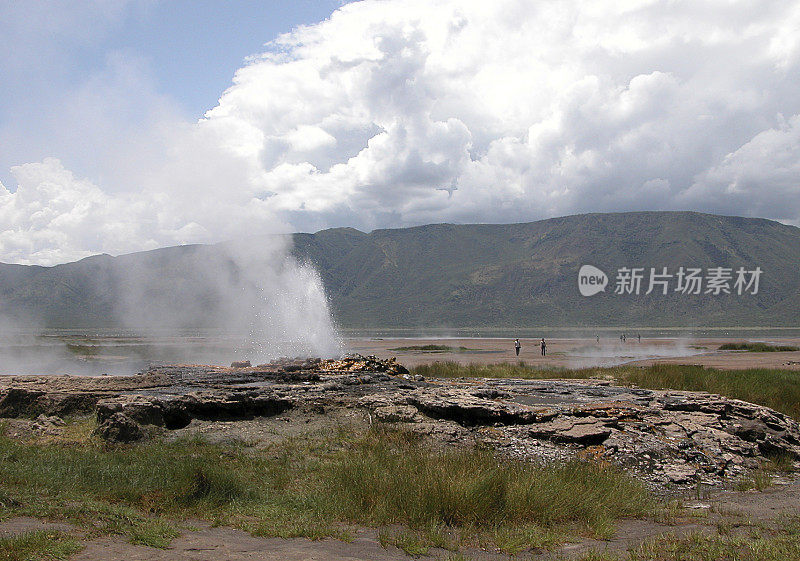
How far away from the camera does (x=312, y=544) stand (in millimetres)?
6559

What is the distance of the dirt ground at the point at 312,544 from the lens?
5.79 meters

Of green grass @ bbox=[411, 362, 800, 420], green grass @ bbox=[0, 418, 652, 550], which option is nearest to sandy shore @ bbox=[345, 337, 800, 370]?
green grass @ bbox=[411, 362, 800, 420]

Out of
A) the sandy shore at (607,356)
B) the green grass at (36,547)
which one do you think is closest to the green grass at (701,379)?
the sandy shore at (607,356)

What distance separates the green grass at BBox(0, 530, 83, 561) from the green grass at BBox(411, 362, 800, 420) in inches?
771

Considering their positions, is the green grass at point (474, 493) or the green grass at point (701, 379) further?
the green grass at point (701, 379)

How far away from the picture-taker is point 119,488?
826 cm

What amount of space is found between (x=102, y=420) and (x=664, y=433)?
1315 cm

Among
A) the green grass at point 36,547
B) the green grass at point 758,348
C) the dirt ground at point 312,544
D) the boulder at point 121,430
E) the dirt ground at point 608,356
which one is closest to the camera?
the green grass at point 36,547

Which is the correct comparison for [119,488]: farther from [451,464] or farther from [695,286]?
[695,286]

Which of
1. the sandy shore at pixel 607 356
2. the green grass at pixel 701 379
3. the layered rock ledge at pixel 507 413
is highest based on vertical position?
the layered rock ledge at pixel 507 413

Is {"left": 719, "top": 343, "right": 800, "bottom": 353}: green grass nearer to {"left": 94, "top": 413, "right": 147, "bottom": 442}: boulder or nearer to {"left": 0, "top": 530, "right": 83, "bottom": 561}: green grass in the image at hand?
{"left": 94, "top": 413, "right": 147, "bottom": 442}: boulder

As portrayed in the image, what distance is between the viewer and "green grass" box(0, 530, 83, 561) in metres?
5.11

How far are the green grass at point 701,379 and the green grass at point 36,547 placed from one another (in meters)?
19.6

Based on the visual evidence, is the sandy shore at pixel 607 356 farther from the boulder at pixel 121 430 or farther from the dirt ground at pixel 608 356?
the boulder at pixel 121 430
